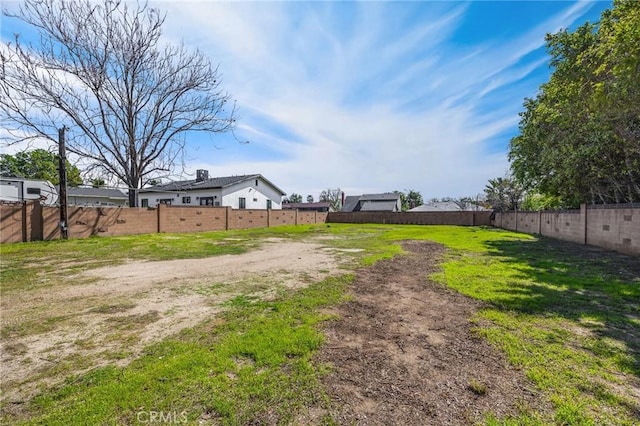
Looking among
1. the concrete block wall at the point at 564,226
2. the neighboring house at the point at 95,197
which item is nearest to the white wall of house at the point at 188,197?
the neighboring house at the point at 95,197

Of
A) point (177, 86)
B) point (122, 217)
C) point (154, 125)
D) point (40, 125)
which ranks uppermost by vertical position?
point (177, 86)

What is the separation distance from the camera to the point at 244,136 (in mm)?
17484

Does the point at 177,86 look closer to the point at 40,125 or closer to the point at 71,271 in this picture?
the point at 40,125

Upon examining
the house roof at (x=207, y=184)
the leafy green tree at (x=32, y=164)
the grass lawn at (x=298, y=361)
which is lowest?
the grass lawn at (x=298, y=361)

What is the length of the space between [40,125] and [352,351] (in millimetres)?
17855

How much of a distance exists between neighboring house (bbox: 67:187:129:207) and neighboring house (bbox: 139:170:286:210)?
3573 millimetres

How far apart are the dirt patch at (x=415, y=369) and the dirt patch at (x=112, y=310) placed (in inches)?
73.1

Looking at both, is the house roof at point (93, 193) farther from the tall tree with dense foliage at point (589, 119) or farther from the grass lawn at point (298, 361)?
the tall tree with dense foliage at point (589, 119)

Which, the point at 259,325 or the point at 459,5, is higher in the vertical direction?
the point at 459,5

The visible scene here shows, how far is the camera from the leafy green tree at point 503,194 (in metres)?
29.7

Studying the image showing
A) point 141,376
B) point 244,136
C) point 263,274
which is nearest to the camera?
point 141,376

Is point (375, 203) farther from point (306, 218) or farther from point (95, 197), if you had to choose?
point (95, 197)

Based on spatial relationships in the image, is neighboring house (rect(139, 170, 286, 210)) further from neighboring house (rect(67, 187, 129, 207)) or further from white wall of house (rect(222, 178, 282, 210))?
neighboring house (rect(67, 187, 129, 207))

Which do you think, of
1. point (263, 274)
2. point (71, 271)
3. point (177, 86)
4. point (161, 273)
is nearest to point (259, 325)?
point (263, 274)
